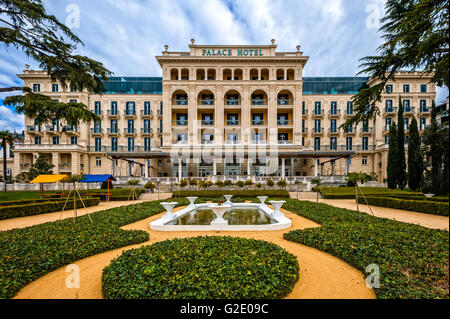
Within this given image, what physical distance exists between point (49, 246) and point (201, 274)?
15.2ft

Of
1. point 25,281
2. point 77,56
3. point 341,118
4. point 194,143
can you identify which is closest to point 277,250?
point 25,281

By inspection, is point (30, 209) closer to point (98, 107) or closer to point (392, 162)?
point (98, 107)

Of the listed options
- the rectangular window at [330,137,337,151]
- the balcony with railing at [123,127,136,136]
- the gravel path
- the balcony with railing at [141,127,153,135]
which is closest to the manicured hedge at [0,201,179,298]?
the gravel path

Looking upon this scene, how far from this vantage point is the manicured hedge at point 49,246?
144 inches

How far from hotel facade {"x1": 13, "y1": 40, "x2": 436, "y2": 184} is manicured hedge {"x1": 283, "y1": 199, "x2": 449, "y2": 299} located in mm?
21878

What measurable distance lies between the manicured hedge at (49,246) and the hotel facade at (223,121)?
2132cm

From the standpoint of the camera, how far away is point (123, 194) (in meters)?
18.0

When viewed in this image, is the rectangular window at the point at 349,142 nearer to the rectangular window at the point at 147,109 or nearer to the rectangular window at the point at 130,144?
the rectangular window at the point at 147,109

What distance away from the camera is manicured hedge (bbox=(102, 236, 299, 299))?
290 centimetres

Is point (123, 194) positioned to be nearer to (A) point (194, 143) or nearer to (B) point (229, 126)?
(A) point (194, 143)

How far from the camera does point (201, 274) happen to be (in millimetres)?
3291

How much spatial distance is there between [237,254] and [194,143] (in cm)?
2583

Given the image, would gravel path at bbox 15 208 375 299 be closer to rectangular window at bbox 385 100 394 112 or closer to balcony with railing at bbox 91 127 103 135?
balcony with railing at bbox 91 127 103 135

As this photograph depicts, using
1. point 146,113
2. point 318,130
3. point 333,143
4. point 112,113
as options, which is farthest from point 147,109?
point 333,143
